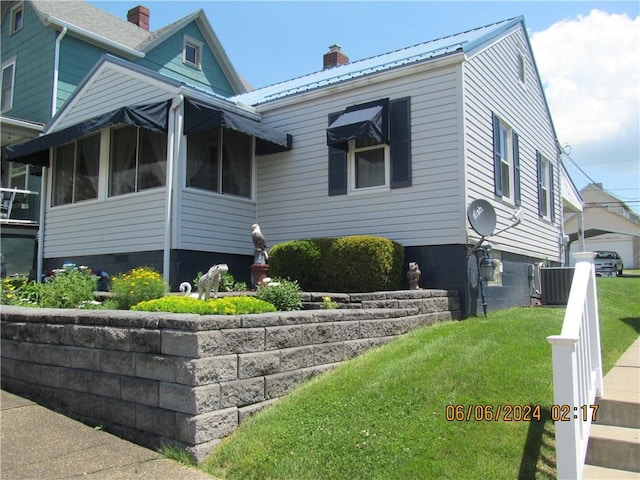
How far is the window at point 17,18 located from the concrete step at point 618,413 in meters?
19.7

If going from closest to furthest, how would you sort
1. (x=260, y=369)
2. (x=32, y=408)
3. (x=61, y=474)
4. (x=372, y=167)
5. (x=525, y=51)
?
(x=61, y=474)
(x=260, y=369)
(x=32, y=408)
(x=372, y=167)
(x=525, y=51)

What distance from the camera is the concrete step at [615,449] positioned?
3.50 meters

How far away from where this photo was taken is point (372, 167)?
9.62 m

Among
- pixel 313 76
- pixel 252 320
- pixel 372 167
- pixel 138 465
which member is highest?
pixel 313 76

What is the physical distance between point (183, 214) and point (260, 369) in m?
5.67

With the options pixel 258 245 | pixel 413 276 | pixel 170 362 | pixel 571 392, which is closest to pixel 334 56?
pixel 258 245

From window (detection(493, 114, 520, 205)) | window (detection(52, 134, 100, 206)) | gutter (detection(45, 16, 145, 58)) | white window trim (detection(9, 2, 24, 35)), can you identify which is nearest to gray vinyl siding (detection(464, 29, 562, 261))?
window (detection(493, 114, 520, 205))

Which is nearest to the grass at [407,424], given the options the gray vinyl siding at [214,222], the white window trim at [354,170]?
the white window trim at [354,170]

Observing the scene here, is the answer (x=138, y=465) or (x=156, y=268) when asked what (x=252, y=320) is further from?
(x=156, y=268)

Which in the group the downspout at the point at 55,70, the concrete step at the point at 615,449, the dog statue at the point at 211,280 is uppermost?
the downspout at the point at 55,70

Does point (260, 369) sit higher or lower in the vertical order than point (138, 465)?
higher

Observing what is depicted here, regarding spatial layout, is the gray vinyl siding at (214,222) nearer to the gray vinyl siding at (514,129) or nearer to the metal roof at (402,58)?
the metal roof at (402,58)

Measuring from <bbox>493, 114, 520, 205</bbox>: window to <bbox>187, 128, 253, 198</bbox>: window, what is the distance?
4.89 meters

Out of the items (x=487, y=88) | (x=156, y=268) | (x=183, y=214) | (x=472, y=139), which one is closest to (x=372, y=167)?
(x=472, y=139)
